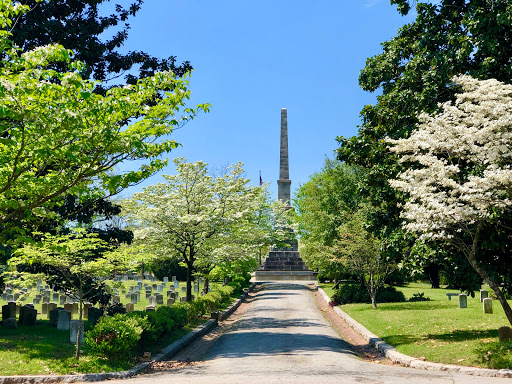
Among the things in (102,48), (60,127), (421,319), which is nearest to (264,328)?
(421,319)

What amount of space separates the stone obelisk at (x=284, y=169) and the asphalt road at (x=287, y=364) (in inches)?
1476

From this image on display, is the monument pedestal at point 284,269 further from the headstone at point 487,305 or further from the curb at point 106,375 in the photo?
the curb at point 106,375

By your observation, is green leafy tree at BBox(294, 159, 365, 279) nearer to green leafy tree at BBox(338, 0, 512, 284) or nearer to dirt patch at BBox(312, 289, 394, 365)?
dirt patch at BBox(312, 289, 394, 365)

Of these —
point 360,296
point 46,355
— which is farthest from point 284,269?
point 46,355

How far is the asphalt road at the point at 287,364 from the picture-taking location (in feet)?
33.0

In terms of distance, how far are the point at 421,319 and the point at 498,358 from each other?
26.8 feet

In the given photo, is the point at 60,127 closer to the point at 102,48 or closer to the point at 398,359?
the point at 398,359

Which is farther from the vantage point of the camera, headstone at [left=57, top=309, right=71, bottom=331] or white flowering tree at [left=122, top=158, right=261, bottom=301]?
white flowering tree at [left=122, top=158, right=261, bottom=301]

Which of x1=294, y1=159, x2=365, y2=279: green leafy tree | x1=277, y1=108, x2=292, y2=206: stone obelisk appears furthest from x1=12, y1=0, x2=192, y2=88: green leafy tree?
x1=277, y1=108, x2=292, y2=206: stone obelisk

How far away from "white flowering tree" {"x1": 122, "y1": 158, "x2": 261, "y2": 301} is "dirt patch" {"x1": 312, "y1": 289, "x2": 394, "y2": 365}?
220 inches

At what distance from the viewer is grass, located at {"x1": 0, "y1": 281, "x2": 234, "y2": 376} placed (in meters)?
11.2

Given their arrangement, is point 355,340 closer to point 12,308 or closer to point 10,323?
point 10,323

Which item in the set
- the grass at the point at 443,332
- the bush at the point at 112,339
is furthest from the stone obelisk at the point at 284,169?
the bush at the point at 112,339

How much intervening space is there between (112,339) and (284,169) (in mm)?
46151
